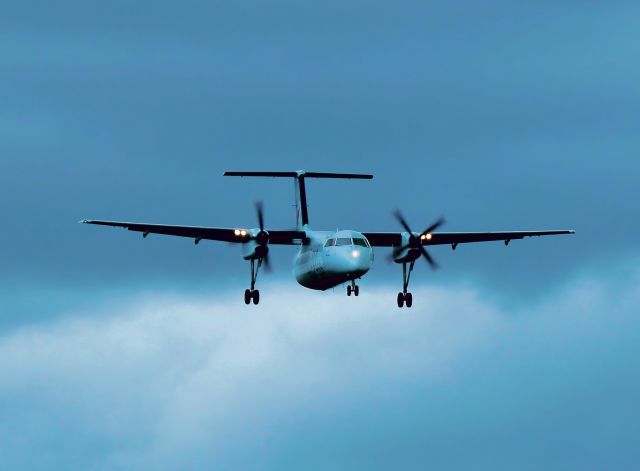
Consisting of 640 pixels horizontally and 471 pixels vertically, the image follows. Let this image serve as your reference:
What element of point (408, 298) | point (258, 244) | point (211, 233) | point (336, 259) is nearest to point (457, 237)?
point (408, 298)

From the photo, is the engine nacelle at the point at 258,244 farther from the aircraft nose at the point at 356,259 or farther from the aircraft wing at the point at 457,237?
the aircraft wing at the point at 457,237

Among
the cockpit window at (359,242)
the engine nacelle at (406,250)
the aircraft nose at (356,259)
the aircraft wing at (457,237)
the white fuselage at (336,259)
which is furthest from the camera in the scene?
the aircraft wing at (457,237)

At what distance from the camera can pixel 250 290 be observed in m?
102

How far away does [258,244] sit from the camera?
98.5m

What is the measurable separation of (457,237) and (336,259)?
1360 centimetres

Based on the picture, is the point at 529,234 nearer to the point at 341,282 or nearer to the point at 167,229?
the point at 341,282

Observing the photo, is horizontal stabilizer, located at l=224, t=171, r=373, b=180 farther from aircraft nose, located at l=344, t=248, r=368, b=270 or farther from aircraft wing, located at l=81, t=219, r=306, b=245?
aircraft nose, located at l=344, t=248, r=368, b=270

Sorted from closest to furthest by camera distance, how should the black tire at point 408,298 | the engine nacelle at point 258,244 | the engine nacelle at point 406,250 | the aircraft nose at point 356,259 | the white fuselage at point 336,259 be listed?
the aircraft nose at point 356,259, the white fuselage at point 336,259, the engine nacelle at point 258,244, the engine nacelle at point 406,250, the black tire at point 408,298

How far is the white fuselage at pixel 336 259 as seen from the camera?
94375 millimetres

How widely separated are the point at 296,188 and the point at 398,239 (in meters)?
7.96

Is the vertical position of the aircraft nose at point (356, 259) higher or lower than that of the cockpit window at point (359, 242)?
lower

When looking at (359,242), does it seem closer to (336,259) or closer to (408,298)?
(336,259)

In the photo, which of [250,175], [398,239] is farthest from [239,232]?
[398,239]

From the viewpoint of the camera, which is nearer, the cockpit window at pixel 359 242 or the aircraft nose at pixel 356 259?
the aircraft nose at pixel 356 259
